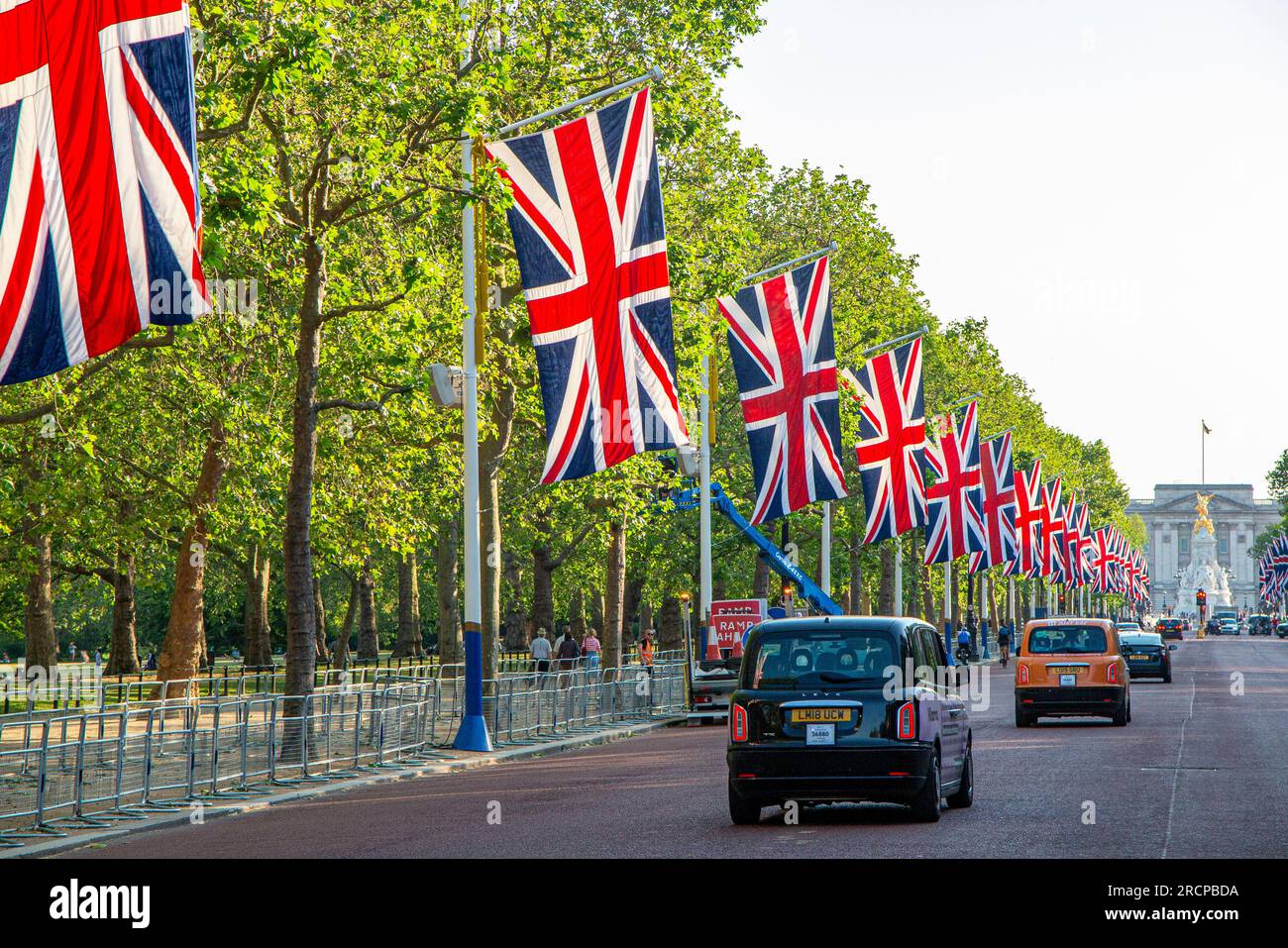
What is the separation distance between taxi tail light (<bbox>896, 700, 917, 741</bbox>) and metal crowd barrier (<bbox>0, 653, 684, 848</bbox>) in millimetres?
7736

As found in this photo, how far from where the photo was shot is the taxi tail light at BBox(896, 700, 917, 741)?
1511 centimetres

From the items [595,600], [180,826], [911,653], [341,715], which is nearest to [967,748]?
[911,653]

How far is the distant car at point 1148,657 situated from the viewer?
162 ft

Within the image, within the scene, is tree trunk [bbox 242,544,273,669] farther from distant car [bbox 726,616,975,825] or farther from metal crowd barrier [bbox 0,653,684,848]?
distant car [bbox 726,616,975,825]

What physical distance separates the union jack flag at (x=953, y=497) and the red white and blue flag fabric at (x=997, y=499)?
498cm

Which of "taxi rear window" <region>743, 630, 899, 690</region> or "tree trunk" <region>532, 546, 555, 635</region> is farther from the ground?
"tree trunk" <region>532, 546, 555, 635</region>

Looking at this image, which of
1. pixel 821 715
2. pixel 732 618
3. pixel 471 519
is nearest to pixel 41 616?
pixel 732 618

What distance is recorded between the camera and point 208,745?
20094 mm

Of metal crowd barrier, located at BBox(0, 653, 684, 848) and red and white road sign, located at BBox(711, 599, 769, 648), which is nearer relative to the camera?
metal crowd barrier, located at BBox(0, 653, 684, 848)

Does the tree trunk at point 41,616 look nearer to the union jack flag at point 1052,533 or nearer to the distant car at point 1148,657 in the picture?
the distant car at point 1148,657

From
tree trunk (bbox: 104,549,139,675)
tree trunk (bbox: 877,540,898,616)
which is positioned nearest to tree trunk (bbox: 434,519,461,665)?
tree trunk (bbox: 104,549,139,675)

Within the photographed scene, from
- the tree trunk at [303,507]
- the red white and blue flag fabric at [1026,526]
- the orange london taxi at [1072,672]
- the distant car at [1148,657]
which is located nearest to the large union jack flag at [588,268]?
the tree trunk at [303,507]

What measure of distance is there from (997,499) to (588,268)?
33137 millimetres
